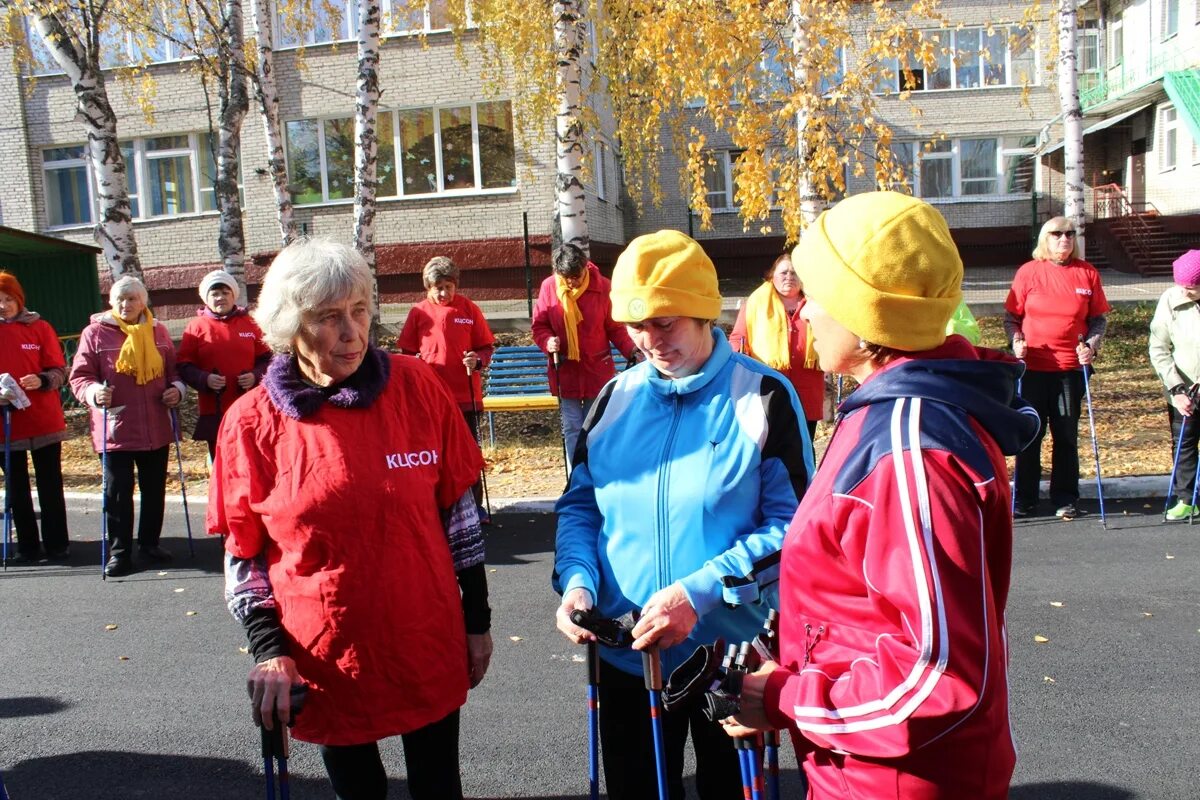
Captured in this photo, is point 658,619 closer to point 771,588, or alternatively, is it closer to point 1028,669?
point 771,588

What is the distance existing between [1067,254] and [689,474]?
6.04 meters

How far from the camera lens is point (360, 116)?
13.4 metres

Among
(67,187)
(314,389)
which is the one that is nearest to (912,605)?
(314,389)

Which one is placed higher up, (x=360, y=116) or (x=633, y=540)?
(x=360, y=116)

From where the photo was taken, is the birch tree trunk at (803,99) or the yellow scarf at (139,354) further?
the birch tree trunk at (803,99)

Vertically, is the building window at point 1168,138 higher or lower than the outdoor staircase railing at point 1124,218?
higher

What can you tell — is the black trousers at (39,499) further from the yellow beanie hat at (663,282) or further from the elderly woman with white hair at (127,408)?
the yellow beanie hat at (663,282)

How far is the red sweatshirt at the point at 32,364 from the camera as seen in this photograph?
23.5 feet

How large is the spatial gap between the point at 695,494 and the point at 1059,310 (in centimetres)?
594

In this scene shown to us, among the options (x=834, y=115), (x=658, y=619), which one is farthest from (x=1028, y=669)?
(x=834, y=115)

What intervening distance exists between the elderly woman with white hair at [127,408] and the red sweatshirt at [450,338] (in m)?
1.99

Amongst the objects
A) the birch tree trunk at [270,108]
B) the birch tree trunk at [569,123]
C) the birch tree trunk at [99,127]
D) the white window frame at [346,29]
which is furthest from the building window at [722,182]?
the birch tree trunk at [99,127]

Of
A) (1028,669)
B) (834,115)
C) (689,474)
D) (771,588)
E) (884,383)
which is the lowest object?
(1028,669)

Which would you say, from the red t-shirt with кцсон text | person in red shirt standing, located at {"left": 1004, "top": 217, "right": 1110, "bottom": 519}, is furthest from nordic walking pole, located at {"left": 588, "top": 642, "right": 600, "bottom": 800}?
the red t-shirt with кцсон text
